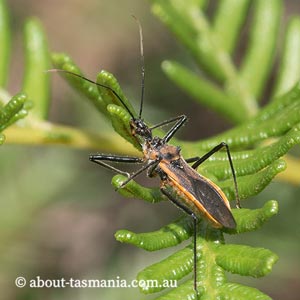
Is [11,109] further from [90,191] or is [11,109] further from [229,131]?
[90,191]

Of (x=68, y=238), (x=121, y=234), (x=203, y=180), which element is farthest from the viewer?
(x=68, y=238)

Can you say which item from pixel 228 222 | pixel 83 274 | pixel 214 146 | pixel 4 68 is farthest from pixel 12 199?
pixel 228 222

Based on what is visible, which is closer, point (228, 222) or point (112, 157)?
point (228, 222)

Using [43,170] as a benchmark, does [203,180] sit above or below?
below

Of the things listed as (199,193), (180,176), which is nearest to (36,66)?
(180,176)

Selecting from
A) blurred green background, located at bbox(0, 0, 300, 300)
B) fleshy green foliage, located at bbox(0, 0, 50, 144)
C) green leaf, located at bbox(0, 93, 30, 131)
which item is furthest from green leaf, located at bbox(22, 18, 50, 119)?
blurred green background, located at bbox(0, 0, 300, 300)

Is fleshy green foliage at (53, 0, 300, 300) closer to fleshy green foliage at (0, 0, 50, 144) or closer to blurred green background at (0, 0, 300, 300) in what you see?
fleshy green foliage at (0, 0, 50, 144)

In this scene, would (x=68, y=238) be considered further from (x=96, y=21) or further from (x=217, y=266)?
(x=217, y=266)
